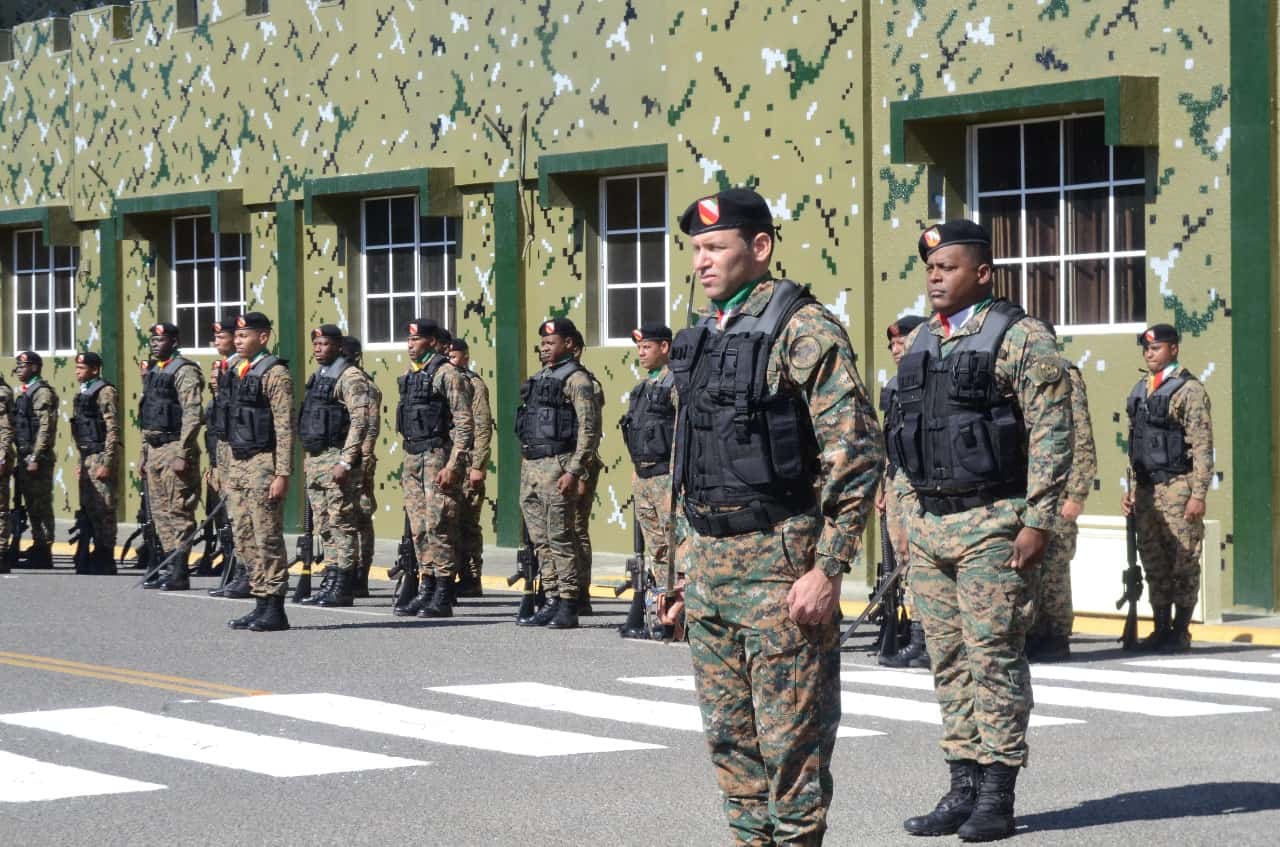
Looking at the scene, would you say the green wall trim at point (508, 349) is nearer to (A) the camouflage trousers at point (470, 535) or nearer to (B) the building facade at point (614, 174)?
(B) the building facade at point (614, 174)

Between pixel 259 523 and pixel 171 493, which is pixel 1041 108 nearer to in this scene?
pixel 259 523

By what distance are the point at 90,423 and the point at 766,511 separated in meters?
16.2

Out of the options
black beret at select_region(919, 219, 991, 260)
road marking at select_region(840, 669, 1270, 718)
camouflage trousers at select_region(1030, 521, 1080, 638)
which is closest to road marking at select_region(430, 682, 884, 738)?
road marking at select_region(840, 669, 1270, 718)

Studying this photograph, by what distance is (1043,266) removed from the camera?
19266mm

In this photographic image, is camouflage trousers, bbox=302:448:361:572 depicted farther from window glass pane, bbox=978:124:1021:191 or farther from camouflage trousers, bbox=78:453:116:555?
window glass pane, bbox=978:124:1021:191

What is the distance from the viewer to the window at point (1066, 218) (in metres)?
18.6

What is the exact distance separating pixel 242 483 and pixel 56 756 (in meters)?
5.92

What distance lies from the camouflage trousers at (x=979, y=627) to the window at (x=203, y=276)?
20.6 meters

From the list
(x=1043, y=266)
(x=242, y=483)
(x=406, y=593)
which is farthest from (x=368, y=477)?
(x=1043, y=266)

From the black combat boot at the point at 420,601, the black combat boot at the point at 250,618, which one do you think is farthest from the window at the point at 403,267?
the black combat boot at the point at 250,618

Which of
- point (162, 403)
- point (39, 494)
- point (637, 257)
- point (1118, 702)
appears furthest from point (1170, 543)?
point (39, 494)

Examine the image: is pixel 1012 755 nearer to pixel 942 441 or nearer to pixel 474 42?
pixel 942 441

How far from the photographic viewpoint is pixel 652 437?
53.1 feet

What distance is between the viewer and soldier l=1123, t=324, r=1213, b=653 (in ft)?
49.7
